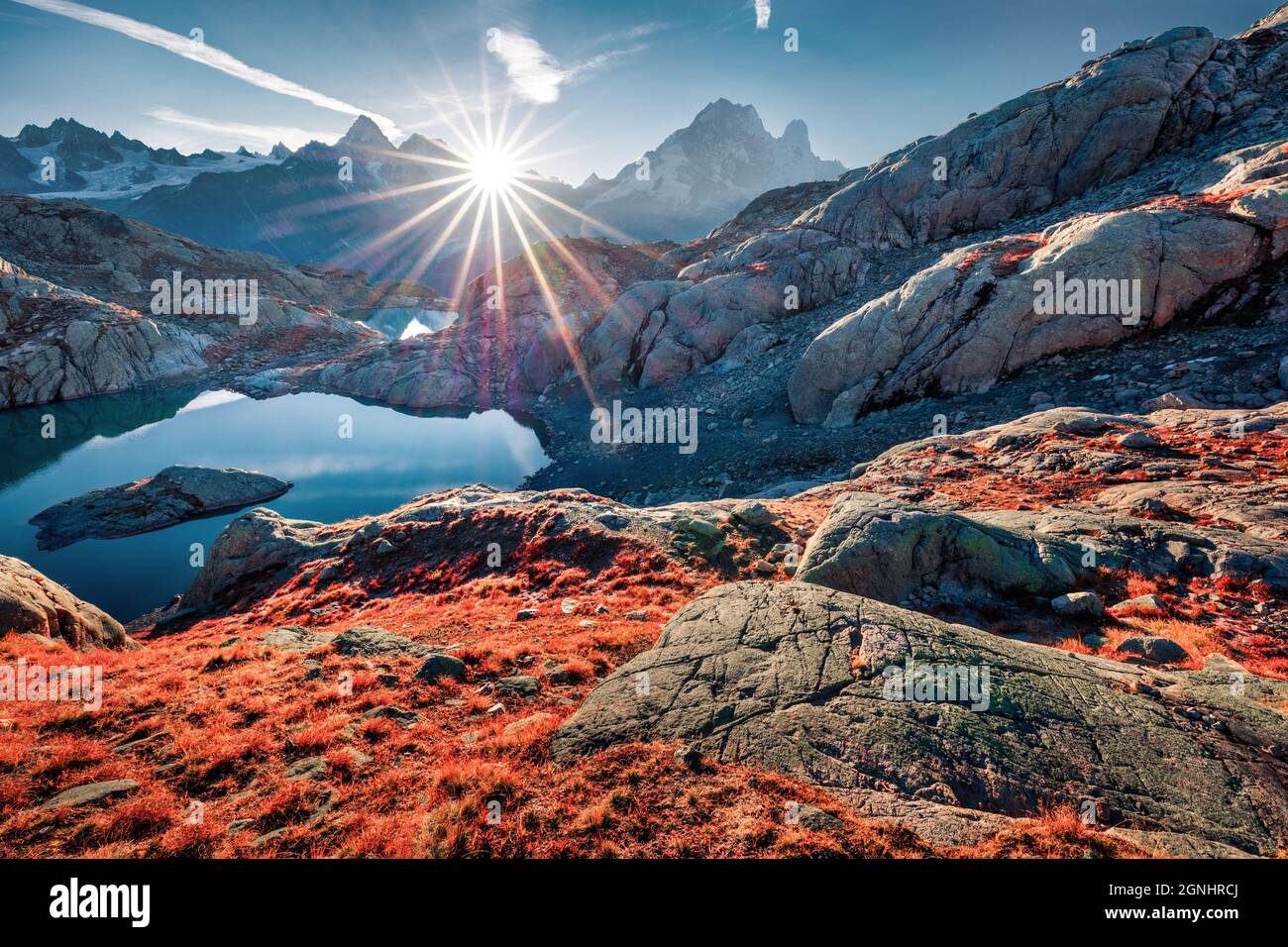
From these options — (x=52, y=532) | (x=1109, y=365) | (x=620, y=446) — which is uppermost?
(x=1109, y=365)

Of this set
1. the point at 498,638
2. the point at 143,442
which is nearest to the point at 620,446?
the point at 498,638

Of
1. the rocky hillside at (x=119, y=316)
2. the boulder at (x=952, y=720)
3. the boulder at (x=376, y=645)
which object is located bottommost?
the boulder at (x=376, y=645)

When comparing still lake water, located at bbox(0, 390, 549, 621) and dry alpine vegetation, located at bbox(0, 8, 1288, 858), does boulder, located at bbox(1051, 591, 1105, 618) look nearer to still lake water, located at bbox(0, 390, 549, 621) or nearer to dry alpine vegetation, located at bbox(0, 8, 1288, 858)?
dry alpine vegetation, located at bbox(0, 8, 1288, 858)

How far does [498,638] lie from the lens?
41.7 feet

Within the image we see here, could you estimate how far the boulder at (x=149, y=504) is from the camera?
105 feet

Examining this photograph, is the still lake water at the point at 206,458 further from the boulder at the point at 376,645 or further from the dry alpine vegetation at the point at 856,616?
the boulder at the point at 376,645

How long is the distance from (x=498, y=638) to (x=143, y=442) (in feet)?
204

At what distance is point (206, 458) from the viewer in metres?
46.6

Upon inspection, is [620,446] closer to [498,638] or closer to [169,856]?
[498,638]
